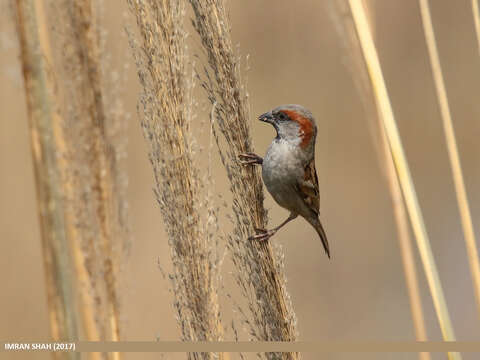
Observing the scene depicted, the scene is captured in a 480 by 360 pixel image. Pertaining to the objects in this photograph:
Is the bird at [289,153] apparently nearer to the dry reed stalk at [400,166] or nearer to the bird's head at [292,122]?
the bird's head at [292,122]

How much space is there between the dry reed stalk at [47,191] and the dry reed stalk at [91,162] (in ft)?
1.07

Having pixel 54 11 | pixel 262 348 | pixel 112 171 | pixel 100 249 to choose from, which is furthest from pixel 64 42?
pixel 262 348

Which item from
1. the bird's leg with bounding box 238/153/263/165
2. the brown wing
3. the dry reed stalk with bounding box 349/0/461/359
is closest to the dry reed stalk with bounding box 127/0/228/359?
the bird's leg with bounding box 238/153/263/165

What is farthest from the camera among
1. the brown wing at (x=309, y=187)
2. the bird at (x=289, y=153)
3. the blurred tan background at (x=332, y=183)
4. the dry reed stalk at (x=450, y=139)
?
the blurred tan background at (x=332, y=183)

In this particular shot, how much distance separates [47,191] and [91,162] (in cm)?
36

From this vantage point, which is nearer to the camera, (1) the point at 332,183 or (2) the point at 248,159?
(2) the point at 248,159

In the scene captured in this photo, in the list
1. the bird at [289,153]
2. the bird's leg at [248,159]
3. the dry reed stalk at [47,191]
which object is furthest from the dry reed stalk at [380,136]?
the dry reed stalk at [47,191]

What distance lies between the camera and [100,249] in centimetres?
215

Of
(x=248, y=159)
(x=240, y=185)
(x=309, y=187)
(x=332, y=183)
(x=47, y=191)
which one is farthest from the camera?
(x=332, y=183)

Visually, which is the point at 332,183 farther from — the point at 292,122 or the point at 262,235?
the point at 262,235

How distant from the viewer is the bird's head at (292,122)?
2.59m


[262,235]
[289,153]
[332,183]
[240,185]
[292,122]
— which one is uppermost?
[332,183]

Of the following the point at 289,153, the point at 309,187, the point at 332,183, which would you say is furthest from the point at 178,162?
the point at 332,183

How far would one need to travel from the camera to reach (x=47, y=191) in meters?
1.83
